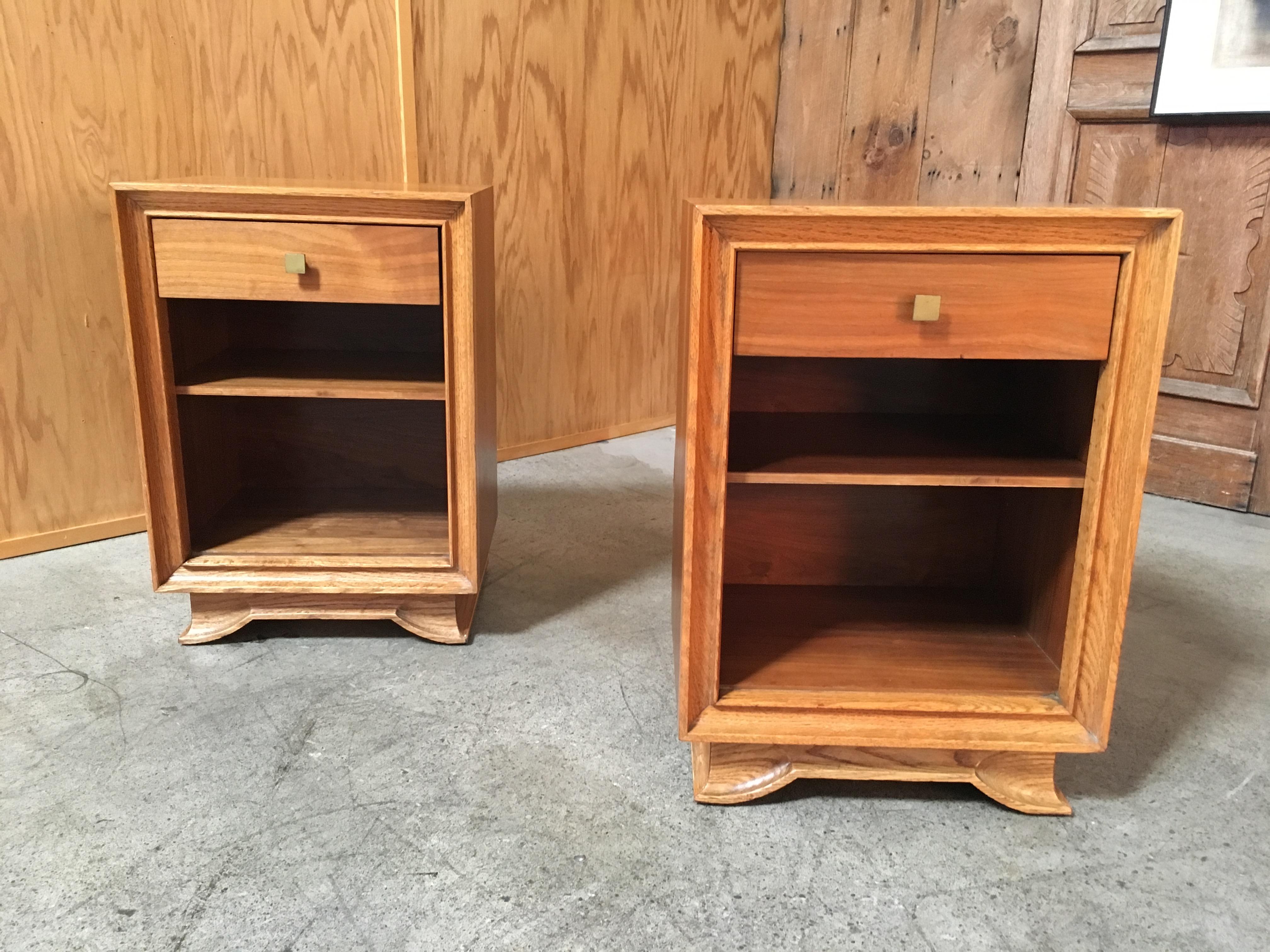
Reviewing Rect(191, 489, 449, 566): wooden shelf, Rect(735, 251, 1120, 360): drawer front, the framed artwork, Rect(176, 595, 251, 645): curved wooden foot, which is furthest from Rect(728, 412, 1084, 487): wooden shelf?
the framed artwork

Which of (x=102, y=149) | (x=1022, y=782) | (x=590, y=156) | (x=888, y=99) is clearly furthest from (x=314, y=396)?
(x=888, y=99)

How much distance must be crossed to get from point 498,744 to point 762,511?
0.53 m

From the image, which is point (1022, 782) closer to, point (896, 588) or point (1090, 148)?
point (896, 588)

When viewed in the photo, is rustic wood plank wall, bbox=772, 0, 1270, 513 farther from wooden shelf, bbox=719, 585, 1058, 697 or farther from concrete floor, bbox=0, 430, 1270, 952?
wooden shelf, bbox=719, 585, 1058, 697

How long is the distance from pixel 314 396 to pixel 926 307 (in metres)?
1.02

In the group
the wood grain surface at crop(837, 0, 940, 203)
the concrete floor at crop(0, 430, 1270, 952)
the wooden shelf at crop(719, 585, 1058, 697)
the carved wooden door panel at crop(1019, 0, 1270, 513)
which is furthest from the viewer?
the wood grain surface at crop(837, 0, 940, 203)

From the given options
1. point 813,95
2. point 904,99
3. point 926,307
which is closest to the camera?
point 926,307

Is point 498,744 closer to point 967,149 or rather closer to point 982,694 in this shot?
point 982,694

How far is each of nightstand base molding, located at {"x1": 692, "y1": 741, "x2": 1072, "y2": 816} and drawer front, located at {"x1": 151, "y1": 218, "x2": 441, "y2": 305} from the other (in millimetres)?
814

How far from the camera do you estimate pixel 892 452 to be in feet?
4.26

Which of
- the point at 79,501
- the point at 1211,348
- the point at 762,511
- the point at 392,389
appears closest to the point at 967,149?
the point at 1211,348

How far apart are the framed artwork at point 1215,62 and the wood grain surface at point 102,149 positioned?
182 centimetres

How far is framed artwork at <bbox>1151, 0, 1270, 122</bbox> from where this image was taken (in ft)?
7.40

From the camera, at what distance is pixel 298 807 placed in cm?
123
